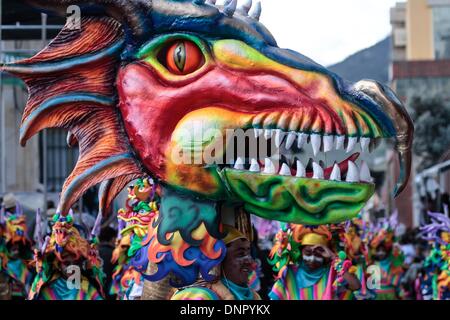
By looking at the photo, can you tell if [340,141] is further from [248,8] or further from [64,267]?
[64,267]

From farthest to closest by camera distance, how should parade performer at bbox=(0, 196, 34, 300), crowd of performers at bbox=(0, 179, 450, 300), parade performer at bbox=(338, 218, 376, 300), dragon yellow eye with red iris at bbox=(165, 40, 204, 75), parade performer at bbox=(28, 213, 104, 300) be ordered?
parade performer at bbox=(0, 196, 34, 300)
parade performer at bbox=(338, 218, 376, 300)
parade performer at bbox=(28, 213, 104, 300)
crowd of performers at bbox=(0, 179, 450, 300)
dragon yellow eye with red iris at bbox=(165, 40, 204, 75)

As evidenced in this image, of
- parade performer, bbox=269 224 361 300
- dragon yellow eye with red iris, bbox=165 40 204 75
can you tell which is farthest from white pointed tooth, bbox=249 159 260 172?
parade performer, bbox=269 224 361 300

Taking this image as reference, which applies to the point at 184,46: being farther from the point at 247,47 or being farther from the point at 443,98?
the point at 443,98

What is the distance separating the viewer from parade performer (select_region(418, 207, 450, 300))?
873cm

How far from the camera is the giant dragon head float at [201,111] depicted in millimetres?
3832

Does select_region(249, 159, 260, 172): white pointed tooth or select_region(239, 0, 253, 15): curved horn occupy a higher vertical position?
select_region(239, 0, 253, 15): curved horn

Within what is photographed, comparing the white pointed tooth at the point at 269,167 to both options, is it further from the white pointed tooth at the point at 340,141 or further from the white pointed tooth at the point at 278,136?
the white pointed tooth at the point at 340,141

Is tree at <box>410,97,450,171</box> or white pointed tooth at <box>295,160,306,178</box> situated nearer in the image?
white pointed tooth at <box>295,160,306,178</box>

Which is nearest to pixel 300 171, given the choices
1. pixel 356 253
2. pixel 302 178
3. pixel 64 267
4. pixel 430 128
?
pixel 302 178

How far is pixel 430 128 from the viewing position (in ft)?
79.6

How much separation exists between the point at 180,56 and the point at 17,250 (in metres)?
5.57

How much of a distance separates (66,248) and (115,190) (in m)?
2.96

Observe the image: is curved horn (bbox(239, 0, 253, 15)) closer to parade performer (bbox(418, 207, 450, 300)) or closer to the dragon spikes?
the dragon spikes

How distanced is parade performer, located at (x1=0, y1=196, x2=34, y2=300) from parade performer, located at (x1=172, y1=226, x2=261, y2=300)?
4.74 metres
